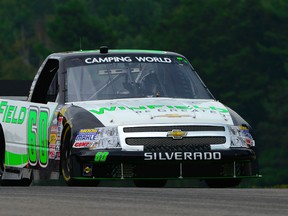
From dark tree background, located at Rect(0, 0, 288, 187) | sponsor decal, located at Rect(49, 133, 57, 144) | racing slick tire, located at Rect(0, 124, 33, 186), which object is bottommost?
dark tree background, located at Rect(0, 0, 288, 187)

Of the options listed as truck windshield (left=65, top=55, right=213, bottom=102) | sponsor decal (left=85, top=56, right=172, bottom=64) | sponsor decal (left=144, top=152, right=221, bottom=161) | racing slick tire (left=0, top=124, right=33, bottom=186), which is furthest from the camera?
racing slick tire (left=0, top=124, right=33, bottom=186)

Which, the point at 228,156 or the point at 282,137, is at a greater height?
the point at 228,156

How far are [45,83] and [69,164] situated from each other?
219cm

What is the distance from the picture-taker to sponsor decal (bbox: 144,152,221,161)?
45.2ft

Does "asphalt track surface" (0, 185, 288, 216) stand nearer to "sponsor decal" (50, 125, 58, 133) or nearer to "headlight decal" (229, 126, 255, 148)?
"headlight decal" (229, 126, 255, 148)

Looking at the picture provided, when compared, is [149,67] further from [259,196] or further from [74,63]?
[259,196]

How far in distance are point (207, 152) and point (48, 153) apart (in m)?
2.10

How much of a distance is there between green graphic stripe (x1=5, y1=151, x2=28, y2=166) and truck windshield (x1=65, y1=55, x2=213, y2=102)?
4.62 feet

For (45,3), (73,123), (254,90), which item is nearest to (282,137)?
(254,90)

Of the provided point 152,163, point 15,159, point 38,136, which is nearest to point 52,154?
point 38,136

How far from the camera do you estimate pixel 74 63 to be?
1556 centimetres

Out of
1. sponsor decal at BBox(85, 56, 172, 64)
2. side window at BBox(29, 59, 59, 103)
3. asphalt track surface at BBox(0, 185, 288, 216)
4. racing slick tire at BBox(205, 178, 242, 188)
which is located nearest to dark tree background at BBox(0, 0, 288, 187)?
side window at BBox(29, 59, 59, 103)

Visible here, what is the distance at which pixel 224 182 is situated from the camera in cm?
1503

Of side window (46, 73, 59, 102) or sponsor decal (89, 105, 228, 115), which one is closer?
sponsor decal (89, 105, 228, 115)
